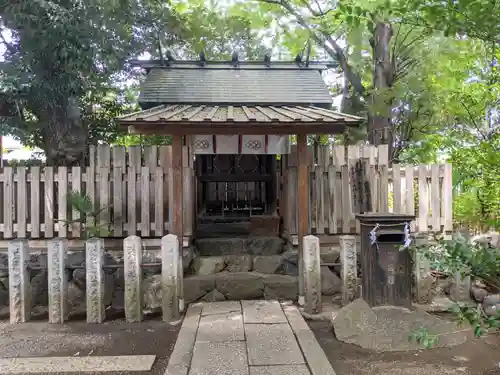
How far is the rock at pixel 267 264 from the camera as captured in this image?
7.19 meters

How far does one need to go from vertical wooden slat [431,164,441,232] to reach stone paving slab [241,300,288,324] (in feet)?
11.1

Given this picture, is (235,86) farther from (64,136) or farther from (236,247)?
(64,136)

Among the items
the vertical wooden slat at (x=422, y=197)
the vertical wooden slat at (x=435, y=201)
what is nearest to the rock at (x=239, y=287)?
the vertical wooden slat at (x=422, y=197)

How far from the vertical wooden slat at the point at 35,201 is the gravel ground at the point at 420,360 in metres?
5.12

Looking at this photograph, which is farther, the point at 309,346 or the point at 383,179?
the point at 383,179

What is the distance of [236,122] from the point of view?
20.0 feet

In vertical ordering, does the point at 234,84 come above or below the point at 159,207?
above

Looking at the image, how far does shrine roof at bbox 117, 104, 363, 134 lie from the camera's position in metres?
6.02

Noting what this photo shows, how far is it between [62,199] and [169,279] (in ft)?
8.29

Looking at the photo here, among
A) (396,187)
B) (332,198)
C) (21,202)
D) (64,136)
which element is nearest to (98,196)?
(21,202)

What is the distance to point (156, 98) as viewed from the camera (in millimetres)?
7930

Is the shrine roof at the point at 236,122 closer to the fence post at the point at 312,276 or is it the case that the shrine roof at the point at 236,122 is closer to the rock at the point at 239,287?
the fence post at the point at 312,276

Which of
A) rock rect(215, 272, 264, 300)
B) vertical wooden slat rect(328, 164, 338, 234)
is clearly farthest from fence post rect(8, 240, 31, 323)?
vertical wooden slat rect(328, 164, 338, 234)

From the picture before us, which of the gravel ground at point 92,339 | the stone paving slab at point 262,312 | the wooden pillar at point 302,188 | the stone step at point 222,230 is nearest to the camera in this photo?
the gravel ground at point 92,339
